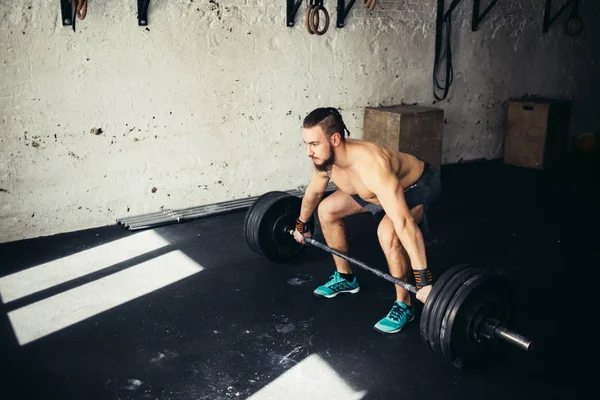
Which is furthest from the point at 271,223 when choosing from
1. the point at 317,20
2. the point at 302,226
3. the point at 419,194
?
the point at 317,20

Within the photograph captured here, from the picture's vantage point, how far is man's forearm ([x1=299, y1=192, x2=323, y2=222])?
7.62ft

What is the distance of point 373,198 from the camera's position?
215 centimetres

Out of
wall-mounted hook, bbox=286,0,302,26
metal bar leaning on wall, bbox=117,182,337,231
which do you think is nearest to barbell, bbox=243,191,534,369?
metal bar leaning on wall, bbox=117,182,337,231

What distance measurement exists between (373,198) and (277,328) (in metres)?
0.59

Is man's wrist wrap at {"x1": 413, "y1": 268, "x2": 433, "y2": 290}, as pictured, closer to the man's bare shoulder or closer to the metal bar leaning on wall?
the man's bare shoulder

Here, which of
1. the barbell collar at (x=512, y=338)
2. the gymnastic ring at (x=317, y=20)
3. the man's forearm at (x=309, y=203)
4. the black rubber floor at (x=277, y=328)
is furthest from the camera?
the gymnastic ring at (x=317, y=20)

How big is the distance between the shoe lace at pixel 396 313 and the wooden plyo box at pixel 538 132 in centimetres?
279

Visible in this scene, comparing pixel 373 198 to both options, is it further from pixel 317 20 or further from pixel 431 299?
pixel 317 20

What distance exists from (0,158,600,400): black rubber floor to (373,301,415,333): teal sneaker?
33mm

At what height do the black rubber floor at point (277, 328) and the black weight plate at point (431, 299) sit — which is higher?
the black weight plate at point (431, 299)

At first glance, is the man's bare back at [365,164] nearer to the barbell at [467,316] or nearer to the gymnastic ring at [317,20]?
the barbell at [467,316]

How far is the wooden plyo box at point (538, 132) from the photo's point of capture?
4.38 metres

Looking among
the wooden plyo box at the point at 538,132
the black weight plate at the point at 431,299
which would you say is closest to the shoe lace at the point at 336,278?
the black weight plate at the point at 431,299

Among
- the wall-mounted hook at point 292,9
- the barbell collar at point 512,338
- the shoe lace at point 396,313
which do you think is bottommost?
the shoe lace at point 396,313
